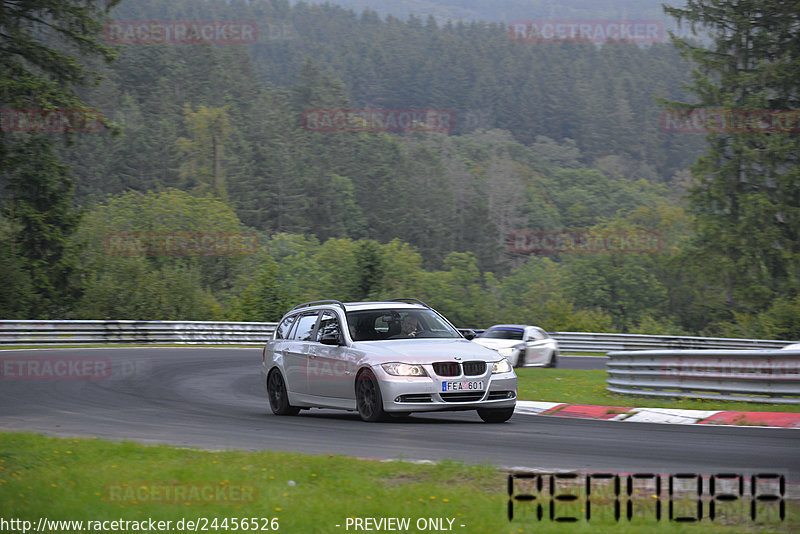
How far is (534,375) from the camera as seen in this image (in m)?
25.6

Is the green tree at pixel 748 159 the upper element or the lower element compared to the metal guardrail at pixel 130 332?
upper

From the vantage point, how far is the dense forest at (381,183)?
169 feet

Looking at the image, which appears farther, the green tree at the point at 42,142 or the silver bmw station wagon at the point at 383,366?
the green tree at the point at 42,142

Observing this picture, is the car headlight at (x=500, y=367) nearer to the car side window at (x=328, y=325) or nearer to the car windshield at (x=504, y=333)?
the car side window at (x=328, y=325)

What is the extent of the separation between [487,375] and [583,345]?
3225cm

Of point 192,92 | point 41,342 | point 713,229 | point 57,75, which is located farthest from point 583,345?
point 192,92

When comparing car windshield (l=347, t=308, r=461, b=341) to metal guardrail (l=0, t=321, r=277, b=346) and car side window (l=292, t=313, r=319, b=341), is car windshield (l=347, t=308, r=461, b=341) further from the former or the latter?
metal guardrail (l=0, t=321, r=277, b=346)

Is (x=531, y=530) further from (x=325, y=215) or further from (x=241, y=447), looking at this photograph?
(x=325, y=215)

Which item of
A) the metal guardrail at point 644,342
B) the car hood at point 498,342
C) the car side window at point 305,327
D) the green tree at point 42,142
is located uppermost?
the green tree at point 42,142

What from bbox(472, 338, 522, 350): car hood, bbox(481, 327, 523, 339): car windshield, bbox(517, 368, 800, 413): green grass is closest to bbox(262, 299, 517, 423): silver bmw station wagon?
bbox(517, 368, 800, 413): green grass

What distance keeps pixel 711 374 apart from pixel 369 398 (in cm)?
624

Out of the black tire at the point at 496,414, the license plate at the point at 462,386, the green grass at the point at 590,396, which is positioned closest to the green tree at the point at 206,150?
the green grass at the point at 590,396

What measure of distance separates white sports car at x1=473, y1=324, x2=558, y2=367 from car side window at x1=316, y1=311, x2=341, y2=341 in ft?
41.3

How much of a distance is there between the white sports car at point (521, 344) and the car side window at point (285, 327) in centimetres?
1152
